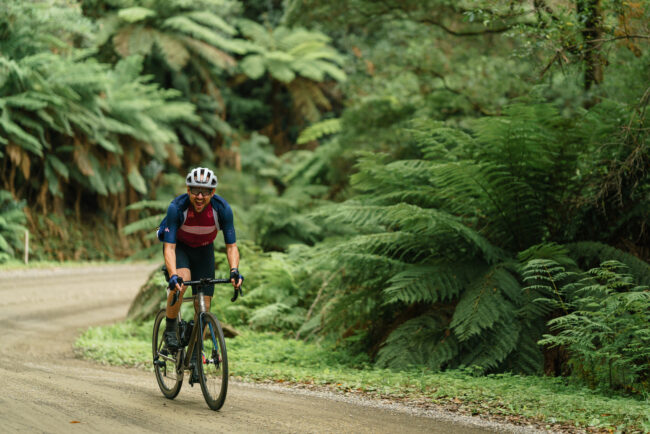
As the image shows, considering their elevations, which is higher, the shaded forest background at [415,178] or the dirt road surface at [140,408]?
the shaded forest background at [415,178]

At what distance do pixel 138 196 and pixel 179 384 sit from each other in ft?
54.0

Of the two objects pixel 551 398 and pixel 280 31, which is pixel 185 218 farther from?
pixel 280 31

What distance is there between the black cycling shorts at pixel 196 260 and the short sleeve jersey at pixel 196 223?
0.34ft

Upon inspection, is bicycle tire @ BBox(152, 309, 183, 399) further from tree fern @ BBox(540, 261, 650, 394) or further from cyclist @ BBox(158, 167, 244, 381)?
tree fern @ BBox(540, 261, 650, 394)

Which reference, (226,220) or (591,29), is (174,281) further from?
(591,29)

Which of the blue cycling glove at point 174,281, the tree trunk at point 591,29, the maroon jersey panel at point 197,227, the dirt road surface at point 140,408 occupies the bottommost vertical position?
the dirt road surface at point 140,408

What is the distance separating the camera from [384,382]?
21.0ft

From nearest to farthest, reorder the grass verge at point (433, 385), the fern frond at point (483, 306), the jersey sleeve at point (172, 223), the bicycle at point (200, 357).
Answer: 1. the grass verge at point (433, 385)
2. the bicycle at point (200, 357)
3. the jersey sleeve at point (172, 223)
4. the fern frond at point (483, 306)

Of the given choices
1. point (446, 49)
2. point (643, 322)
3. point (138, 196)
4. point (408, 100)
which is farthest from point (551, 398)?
point (138, 196)

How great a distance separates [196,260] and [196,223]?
1.35 ft

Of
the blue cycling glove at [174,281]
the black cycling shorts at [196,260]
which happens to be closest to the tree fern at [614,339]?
the black cycling shorts at [196,260]

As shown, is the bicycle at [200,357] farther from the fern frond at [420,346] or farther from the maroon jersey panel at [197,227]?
the fern frond at [420,346]

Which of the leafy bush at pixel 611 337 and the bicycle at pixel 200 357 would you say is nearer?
the bicycle at pixel 200 357

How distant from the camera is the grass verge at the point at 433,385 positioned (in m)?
4.98
